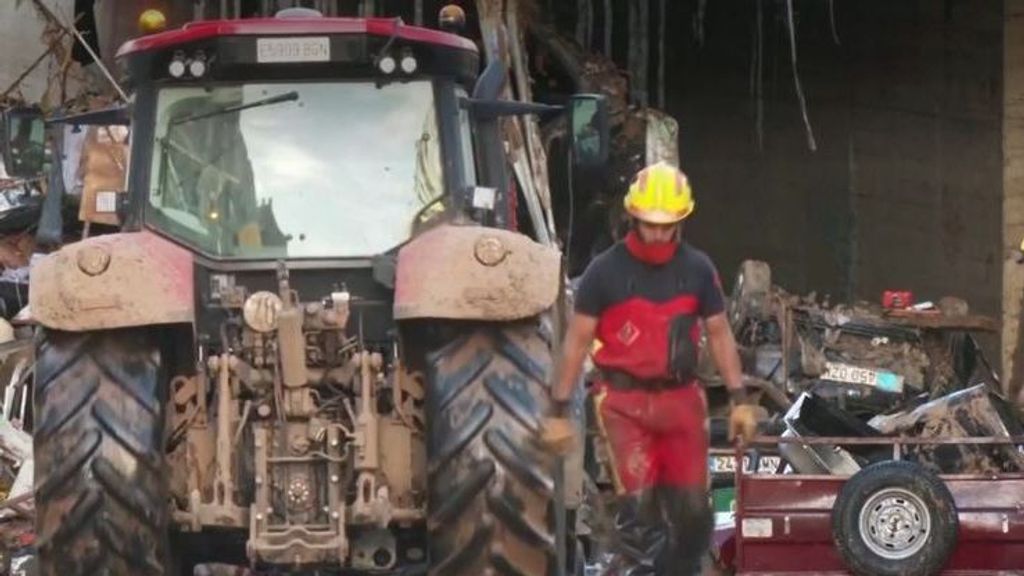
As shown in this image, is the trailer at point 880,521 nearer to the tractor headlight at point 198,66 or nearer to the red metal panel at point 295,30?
the red metal panel at point 295,30

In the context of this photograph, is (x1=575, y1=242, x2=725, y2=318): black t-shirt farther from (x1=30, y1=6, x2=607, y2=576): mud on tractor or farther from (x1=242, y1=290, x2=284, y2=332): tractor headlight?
(x1=242, y1=290, x2=284, y2=332): tractor headlight

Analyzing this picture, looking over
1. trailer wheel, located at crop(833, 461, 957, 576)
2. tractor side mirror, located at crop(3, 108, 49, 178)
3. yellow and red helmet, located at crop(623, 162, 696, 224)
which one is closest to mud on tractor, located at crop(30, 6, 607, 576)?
yellow and red helmet, located at crop(623, 162, 696, 224)

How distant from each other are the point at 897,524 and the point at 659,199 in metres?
3.45

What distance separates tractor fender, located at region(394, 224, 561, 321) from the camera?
7852 millimetres

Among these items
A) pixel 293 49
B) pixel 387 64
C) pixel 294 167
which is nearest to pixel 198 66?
pixel 293 49

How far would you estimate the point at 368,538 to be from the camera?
818cm

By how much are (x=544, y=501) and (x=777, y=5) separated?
46.5 ft

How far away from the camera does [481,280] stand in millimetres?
7867

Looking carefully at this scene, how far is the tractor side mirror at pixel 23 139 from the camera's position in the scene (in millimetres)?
9977

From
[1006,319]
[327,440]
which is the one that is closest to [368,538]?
[327,440]

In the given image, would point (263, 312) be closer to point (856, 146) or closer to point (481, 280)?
point (481, 280)

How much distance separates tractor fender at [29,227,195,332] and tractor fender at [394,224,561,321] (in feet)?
2.66

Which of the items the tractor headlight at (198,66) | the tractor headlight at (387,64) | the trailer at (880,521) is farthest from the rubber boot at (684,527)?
the tractor headlight at (198,66)

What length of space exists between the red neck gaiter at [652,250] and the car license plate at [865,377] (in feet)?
27.7
